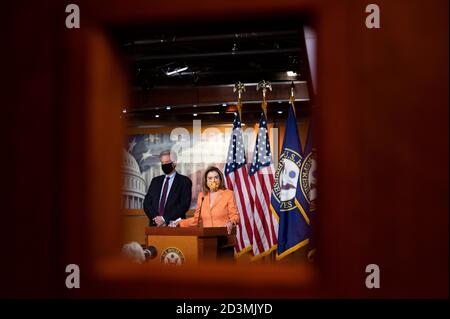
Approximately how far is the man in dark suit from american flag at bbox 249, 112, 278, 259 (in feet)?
2.00

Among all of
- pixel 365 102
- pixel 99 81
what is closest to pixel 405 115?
pixel 365 102

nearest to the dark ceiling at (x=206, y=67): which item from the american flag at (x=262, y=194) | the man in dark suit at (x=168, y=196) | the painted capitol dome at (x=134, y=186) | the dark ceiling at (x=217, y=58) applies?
the dark ceiling at (x=217, y=58)

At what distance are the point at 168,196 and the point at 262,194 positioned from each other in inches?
34.0

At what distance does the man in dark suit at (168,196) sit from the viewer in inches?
201

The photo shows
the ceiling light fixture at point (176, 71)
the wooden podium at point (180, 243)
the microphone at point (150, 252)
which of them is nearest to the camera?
the microphone at point (150, 252)

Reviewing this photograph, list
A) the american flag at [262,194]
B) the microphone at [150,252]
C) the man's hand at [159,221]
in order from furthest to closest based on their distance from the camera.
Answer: the american flag at [262,194] → the man's hand at [159,221] → the microphone at [150,252]

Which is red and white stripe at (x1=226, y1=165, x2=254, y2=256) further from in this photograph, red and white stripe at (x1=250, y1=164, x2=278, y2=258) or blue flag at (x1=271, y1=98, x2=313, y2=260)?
blue flag at (x1=271, y1=98, x2=313, y2=260)

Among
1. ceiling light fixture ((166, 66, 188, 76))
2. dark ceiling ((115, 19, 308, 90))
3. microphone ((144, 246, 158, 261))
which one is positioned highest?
dark ceiling ((115, 19, 308, 90))

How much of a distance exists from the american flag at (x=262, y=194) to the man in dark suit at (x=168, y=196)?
0.61 m

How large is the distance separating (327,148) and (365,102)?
0.21 meters

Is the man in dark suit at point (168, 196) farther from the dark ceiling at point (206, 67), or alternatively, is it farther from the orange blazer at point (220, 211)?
the dark ceiling at point (206, 67)

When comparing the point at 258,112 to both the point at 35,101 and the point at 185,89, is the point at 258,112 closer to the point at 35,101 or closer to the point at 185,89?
the point at 185,89

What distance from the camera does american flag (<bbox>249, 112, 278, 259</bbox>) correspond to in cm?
509

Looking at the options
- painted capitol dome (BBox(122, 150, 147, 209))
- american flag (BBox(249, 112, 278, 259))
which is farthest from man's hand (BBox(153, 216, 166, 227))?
painted capitol dome (BBox(122, 150, 147, 209))
